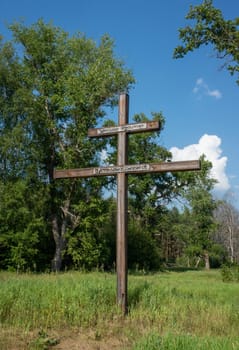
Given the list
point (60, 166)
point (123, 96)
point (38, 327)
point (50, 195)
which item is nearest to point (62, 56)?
point (60, 166)

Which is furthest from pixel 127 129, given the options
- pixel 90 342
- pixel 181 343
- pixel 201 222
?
pixel 201 222

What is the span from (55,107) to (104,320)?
2396 cm

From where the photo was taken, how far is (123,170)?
28.8ft

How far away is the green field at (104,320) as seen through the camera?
5.38 metres

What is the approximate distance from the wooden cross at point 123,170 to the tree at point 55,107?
717 inches

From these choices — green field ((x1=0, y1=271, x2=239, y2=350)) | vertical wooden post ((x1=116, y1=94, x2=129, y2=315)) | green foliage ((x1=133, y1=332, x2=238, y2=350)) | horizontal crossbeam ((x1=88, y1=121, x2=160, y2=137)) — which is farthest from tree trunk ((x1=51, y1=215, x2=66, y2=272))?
green foliage ((x1=133, y1=332, x2=238, y2=350))

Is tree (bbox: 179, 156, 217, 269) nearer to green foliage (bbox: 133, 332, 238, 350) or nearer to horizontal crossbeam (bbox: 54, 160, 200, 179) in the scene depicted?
horizontal crossbeam (bbox: 54, 160, 200, 179)

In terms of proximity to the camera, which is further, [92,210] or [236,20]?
[92,210]

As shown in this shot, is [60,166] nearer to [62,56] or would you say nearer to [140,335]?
[62,56]

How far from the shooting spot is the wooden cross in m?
8.07

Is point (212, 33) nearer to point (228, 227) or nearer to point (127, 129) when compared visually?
point (127, 129)

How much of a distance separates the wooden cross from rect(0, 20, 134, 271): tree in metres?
18.2

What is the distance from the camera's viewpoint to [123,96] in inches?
359

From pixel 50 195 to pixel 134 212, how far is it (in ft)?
49.0
